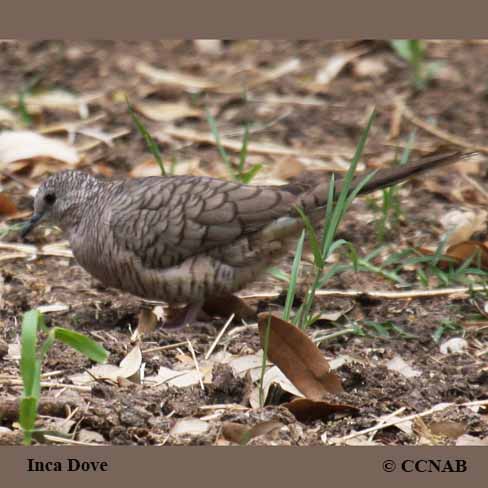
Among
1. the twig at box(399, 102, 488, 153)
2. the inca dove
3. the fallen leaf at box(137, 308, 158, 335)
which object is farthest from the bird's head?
the twig at box(399, 102, 488, 153)

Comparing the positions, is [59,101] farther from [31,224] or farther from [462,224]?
[462,224]

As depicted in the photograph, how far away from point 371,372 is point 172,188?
152cm

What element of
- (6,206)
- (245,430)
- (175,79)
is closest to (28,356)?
(245,430)

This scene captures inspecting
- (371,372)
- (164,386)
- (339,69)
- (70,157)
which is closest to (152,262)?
(164,386)

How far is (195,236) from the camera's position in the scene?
18.1 ft

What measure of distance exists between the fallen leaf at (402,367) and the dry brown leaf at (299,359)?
45 centimetres

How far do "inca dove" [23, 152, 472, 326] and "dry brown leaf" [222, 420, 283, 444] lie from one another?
149cm

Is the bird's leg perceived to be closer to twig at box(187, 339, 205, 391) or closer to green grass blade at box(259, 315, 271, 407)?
twig at box(187, 339, 205, 391)

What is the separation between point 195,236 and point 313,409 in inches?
55.8

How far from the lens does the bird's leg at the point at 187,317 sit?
18.3ft

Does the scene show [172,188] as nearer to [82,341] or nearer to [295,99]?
[82,341]

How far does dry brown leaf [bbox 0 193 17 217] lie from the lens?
675 centimetres

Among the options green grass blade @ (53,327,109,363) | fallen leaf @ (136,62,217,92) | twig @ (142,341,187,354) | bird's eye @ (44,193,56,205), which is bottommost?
twig @ (142,341,187,354)

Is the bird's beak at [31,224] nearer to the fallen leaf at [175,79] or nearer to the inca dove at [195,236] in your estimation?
the inca dove at [195,236]
